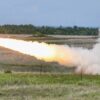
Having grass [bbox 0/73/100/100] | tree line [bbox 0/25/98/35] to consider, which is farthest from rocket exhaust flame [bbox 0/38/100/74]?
tree line [bbox 0/25/98/35]

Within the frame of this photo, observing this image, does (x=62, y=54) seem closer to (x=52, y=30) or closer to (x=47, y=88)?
(x=47, y=88)

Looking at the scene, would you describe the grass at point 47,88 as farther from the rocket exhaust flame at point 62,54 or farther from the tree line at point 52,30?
the tree line at point 52,30

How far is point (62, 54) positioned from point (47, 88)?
726 inches

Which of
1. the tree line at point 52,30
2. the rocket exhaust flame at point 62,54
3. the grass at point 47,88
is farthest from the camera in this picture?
the tree line at point 52,30

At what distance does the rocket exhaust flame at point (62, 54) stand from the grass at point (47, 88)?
30.6 ft

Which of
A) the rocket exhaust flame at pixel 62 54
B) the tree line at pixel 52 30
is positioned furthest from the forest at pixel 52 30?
the rocket exhaust flame at pixel 62 54

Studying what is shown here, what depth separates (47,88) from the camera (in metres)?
30.9

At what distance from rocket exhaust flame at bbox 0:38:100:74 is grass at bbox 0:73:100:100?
9.31m

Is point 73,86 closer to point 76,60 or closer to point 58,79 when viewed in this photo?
point 58,79

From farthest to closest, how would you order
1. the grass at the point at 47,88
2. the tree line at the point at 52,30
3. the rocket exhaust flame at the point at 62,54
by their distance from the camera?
the tree line at the point at 52,30 < the rocket exhaust flame at the point at 62,54 < the grass at the point at 47,88

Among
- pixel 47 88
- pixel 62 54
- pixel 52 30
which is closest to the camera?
pixel 47 88

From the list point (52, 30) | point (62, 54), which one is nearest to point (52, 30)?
point (52, 30)

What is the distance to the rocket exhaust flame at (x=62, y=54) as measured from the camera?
48.4 metres

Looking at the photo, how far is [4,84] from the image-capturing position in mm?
33719
